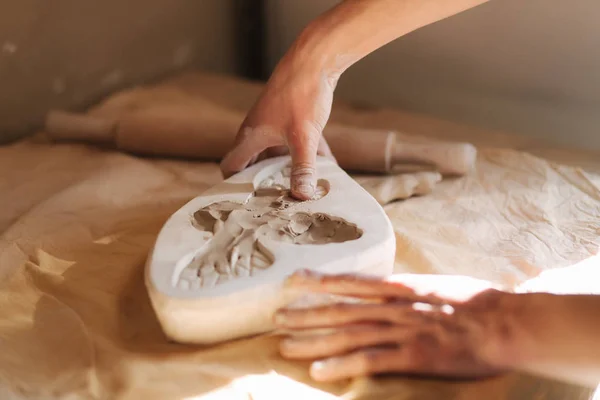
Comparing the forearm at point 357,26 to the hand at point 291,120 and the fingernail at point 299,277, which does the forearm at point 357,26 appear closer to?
the hand at point 291,120

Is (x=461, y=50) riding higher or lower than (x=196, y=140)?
higher

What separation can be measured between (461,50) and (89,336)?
120 cm

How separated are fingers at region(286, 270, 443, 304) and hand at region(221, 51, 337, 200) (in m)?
0.23

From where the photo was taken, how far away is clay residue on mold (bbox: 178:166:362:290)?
0.81 metres

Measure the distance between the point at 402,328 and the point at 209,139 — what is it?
2.33 ft

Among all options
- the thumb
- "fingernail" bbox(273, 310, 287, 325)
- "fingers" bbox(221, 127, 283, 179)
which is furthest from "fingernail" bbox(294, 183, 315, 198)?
"fingernail" bbox(273, 310, 287, 325)

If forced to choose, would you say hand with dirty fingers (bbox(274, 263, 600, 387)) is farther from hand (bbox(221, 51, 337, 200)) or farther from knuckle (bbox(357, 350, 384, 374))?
hand (bbox(221, 51, 337, 200))

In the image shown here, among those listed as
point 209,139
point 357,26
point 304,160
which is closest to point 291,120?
point 304,160

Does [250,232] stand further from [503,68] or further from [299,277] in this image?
[503,68]

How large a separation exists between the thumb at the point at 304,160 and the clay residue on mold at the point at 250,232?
22 millimetres

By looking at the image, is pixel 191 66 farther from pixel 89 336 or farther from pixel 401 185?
pixel 89 336

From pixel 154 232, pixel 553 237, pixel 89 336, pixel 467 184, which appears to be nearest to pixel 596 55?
pixel 467 184

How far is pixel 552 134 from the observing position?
63.1 inches

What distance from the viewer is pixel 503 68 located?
5.19 feet
